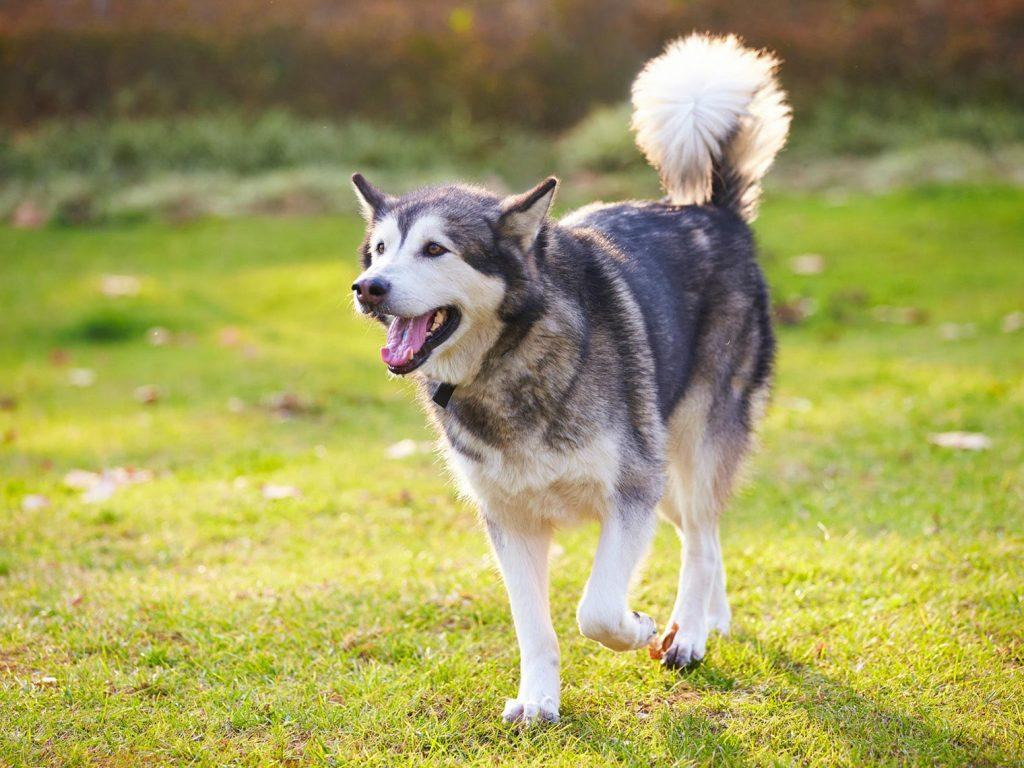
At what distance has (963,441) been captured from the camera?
6629 mm

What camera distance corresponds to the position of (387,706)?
3744mm

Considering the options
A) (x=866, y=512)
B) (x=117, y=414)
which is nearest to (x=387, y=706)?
(x=866, y=512)

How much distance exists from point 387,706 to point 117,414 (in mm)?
5766

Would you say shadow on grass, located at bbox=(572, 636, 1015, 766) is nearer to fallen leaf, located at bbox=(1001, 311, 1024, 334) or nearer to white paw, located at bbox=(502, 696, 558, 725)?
white paw, located at bbox=(502, 696, 558, 725)

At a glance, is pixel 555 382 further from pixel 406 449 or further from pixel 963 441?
pixel 963 441

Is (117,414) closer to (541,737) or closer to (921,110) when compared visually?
(541,737)

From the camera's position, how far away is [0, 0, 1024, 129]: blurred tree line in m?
19.4

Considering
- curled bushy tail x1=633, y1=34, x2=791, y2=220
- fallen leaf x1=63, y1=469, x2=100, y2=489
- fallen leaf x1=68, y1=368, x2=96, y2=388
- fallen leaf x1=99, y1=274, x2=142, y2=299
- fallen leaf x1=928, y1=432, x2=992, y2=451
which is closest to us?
curled bushy tail x1=633, y1=34, x2=791, y2=220

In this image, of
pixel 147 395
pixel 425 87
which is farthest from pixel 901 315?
pixel 425 87

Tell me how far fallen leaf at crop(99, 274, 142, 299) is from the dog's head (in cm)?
1010

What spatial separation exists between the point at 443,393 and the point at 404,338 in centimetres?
26

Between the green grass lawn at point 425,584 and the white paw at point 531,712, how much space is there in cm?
6

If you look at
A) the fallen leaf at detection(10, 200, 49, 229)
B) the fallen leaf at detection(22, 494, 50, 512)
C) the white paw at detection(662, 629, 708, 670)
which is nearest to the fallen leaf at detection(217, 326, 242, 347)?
the fallen leaf at detection(22, 494, 50, 512)

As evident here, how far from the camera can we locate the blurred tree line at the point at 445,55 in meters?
19.4
